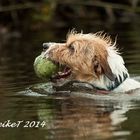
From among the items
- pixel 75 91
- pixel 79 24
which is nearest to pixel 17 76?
pixel 75 91

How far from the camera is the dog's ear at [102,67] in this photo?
12539mm

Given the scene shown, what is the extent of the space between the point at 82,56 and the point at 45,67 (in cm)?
68

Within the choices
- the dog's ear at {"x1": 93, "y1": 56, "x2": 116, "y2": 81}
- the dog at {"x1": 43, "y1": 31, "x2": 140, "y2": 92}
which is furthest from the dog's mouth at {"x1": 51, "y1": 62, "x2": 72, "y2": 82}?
the dog's ear at {"x1": 93, "y1": 56, "x2": 116, "y2": 81}

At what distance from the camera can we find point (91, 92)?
12953 millimetres

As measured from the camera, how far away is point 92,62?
12789 millimetres

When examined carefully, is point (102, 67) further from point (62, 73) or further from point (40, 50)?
point (40, 50)

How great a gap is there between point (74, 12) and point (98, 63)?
2297 cm

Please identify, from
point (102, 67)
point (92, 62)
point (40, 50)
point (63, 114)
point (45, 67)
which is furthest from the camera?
point (40, 50)

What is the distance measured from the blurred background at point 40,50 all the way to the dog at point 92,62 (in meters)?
0.47

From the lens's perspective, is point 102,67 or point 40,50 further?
point 40,50

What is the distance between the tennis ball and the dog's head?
9 centimetres

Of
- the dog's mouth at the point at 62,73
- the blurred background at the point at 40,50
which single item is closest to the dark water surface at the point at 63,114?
the blurred background at the point at 40,50

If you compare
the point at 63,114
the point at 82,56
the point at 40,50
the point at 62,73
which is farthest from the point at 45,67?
the point at 40,50

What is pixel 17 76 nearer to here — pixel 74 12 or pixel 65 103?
pixel 65 103
